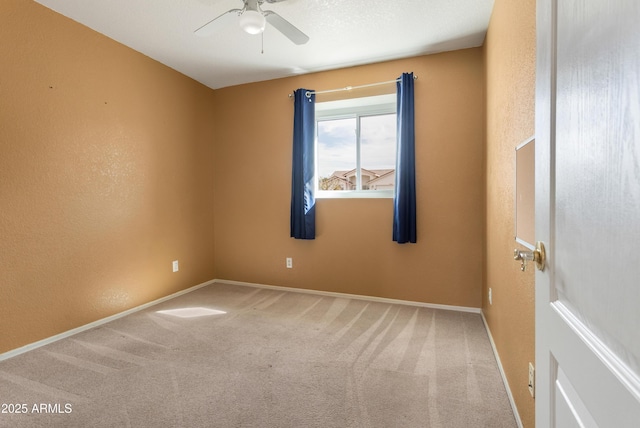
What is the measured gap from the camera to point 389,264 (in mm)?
3326

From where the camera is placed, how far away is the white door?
416mm

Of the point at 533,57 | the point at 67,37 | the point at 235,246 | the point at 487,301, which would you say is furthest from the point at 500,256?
the point at 67,37

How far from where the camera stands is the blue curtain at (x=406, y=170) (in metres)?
3.14

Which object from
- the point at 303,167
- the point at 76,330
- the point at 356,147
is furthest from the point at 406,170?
the point at 76,330

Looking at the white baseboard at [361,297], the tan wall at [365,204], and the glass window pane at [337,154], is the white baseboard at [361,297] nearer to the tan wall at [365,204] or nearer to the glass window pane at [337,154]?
the tan wall at [365,204]

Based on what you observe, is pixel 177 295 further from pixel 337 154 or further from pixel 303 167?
pixel 337 154

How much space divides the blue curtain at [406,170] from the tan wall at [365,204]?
3.9 inches

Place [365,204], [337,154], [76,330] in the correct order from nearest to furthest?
[76,330] < [365,204] < [337,154]

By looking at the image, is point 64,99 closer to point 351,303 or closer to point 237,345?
point 237,345

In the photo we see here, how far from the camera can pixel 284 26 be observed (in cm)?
221

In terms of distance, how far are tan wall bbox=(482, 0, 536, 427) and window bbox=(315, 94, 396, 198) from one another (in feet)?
3.58

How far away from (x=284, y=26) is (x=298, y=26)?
20.7 inches

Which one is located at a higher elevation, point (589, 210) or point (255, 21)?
point (255, 21)

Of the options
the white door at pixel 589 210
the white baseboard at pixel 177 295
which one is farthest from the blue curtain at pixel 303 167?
the white door at pixel 589 210
